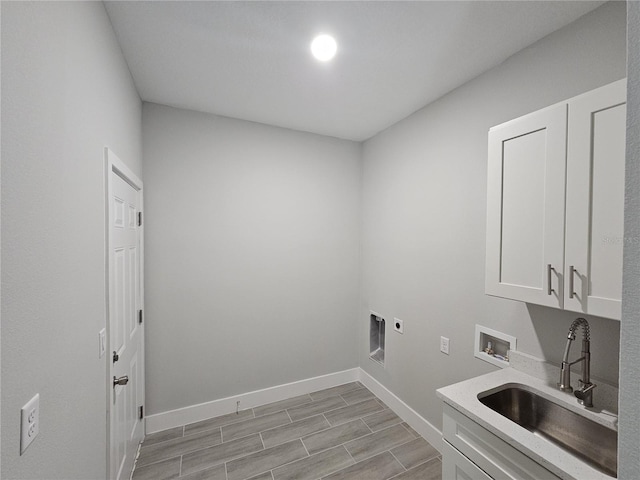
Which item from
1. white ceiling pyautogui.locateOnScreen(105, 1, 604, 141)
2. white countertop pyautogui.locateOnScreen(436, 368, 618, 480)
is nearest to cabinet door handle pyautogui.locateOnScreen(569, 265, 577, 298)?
white countertop pyautogui.locateOnScreen(436, 368, 618, 480)

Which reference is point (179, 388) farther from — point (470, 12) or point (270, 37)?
point (470, 12)

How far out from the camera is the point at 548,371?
1.50 metres

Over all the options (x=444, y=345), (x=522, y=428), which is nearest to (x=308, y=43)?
(x=522, y=428)

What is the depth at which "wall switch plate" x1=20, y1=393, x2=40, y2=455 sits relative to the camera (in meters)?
0.68

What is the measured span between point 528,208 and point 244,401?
2.78 meters

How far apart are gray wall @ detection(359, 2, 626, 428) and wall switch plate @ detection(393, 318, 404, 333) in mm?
60

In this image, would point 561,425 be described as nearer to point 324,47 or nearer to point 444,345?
point 444,345

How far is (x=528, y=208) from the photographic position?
1.35 m

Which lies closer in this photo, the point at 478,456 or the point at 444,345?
the point at 478,456

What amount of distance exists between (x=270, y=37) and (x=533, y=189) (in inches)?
64.2

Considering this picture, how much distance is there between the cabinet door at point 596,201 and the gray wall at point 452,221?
1.15 feet

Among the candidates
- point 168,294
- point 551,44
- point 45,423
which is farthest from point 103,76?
point 551,44

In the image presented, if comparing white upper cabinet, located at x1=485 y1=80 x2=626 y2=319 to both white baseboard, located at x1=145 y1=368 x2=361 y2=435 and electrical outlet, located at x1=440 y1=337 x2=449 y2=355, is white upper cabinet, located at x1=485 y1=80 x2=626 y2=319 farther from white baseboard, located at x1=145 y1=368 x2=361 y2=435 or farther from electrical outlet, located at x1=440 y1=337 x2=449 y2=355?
white baseboard, located at x1=145 y1=368 x2=361 y2=435

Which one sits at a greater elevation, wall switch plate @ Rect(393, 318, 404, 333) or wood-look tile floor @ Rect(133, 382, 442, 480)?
wall switch plate @ Rect(393, 318, 404, 333)
